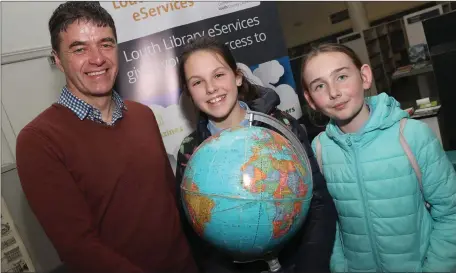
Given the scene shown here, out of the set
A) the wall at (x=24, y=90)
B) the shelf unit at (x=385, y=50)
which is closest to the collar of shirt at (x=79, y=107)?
the wall at (x=24, y=90)

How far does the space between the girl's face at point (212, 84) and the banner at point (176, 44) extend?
3.93 feet

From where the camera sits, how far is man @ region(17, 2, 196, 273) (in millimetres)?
1444

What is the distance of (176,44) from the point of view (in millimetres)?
2844

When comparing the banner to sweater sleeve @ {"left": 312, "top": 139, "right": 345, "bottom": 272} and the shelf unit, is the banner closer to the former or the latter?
sweater sleeve @ {"left": 312, "top": 139, "right": 345, "bottom": 272}

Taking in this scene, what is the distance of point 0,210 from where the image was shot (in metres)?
3.59

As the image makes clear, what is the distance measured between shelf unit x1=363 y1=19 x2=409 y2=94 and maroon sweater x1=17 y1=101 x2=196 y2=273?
9459 mm

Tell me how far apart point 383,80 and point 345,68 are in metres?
11.1

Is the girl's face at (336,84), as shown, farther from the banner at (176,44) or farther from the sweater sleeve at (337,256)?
the banner at (176,44)

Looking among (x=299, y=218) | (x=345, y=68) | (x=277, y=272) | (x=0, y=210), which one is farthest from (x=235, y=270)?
(x=0, y=210)

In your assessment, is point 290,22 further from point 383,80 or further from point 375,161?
point 375,161

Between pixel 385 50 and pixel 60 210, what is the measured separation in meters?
13.2

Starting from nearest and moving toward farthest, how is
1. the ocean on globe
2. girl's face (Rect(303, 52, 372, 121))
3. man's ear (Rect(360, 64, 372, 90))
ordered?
the ocean on globe < girl's face (Rect(303, 52, 372, 121)) < man's ear (Rect(360, 64, 372, 90))

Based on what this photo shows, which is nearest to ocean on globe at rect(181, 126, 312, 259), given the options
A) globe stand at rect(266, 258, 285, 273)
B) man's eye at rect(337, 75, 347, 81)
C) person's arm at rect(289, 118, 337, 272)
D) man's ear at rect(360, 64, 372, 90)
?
globe stand at rect(266, 258, 285, 273)

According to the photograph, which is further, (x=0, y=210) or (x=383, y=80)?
(x=383, y=80)
